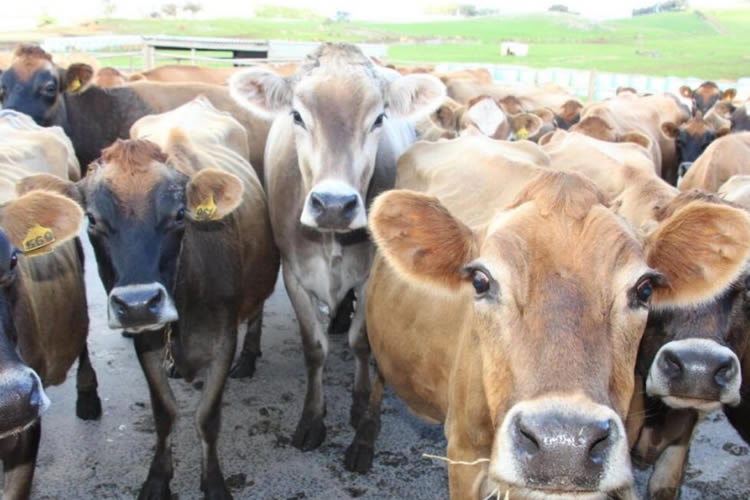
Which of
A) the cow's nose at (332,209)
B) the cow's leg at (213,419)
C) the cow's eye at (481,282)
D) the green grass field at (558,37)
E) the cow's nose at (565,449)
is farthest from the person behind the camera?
the green grass field at (558,37)

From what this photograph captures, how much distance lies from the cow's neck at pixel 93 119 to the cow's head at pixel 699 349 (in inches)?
233

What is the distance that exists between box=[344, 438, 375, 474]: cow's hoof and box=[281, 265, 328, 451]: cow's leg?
25cm

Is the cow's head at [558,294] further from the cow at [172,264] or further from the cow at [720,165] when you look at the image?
the cow at [720,165]

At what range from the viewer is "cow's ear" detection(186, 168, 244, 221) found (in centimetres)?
349

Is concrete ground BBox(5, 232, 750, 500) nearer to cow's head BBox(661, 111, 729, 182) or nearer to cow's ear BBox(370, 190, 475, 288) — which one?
cow's ear BBox(370, 190, 475, 288)

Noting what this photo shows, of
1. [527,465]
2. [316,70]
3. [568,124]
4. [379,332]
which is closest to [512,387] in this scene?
[527,465]

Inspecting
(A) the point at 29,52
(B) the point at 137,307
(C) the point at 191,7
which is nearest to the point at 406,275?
(B) the point at 137,307

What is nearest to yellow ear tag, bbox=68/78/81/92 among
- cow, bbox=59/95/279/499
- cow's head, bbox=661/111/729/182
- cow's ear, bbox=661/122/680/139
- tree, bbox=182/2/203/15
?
cow, bbox=59/95/279/499

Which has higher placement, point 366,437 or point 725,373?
point 725,373

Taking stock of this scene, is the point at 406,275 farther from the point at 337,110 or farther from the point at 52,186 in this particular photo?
the point at 52,186

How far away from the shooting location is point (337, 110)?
4.04m

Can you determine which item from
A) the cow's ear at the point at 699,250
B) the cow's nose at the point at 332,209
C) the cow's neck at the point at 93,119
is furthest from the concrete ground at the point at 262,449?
the cow's neck at the point at 93,119

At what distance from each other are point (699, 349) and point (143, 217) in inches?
94.1

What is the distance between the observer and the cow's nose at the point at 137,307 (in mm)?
3070
